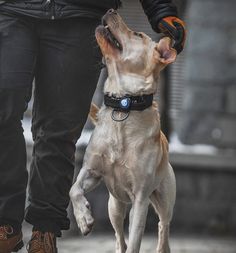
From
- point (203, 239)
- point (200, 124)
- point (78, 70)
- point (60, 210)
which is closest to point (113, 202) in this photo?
point (60, 210)

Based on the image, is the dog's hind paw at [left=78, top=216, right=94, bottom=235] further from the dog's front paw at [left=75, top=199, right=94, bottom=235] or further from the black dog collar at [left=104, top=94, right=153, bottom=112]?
the black dog collar at [left=104, top=94, right=153, bottom=112]

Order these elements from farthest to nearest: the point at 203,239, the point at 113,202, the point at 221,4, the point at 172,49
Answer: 1. the point at 221,4
2. the point at 203,239
3. the point at 113,202
4. the point at 172,49

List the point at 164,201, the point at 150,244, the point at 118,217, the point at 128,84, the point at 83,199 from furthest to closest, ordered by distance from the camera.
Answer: the point at 150,244 < the point at 118,217 < the point at 164,201 < the point at 128,84 < the point at 83,199

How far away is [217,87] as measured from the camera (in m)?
8.63

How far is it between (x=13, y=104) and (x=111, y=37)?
0.66 m

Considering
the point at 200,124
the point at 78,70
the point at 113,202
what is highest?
the point at 78,70

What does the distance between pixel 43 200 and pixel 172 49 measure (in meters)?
1.13

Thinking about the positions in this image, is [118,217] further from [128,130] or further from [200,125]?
[200,125]

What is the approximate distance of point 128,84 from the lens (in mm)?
4914

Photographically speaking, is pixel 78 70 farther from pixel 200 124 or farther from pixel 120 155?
pixel 200 124

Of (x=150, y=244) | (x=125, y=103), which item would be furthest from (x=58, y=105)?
(x=150, y=244)

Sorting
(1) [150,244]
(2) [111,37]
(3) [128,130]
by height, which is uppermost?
(2) [111,37]

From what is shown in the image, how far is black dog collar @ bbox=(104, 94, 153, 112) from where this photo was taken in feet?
15.8

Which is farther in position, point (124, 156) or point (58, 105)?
point (58, 105)
